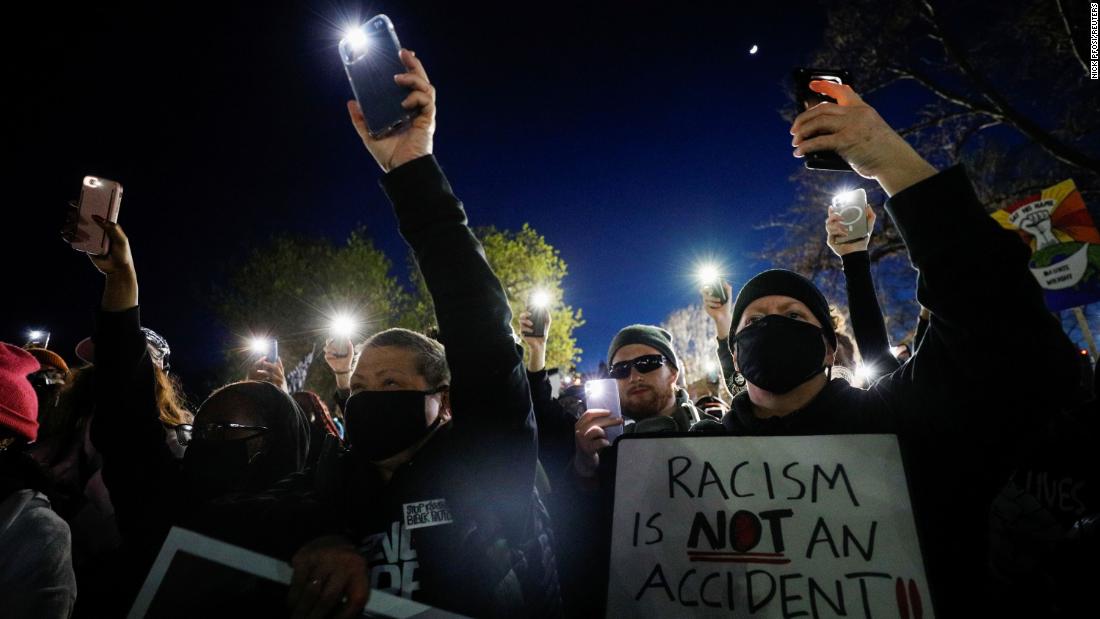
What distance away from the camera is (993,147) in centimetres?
1373

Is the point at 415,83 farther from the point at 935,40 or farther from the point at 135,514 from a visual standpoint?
the point at 935,40

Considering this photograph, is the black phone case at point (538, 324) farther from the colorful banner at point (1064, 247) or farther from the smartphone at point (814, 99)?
the colorful banner at point (1064, 247)

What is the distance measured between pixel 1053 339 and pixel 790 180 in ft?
49.3

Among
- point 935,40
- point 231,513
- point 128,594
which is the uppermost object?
point 935,40

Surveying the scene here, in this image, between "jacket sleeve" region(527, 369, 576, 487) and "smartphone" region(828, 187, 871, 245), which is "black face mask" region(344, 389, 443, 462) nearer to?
"jacket sleeve" region(527, 369, 576, 487)

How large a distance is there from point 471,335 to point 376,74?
0.89 m

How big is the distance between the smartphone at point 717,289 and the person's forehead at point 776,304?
1.81 metres

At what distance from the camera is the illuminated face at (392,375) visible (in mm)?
2066

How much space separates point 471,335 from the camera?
1.55m

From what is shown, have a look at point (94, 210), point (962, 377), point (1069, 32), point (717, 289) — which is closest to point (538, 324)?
point (717, 289)

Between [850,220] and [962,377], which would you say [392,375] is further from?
[850,220]

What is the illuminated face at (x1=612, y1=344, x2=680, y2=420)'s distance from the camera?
311cm

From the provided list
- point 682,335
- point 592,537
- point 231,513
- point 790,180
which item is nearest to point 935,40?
point 790,180

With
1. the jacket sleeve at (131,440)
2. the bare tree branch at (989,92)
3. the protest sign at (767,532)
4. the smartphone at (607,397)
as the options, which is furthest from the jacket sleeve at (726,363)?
the bare tree branch at (989,92)
